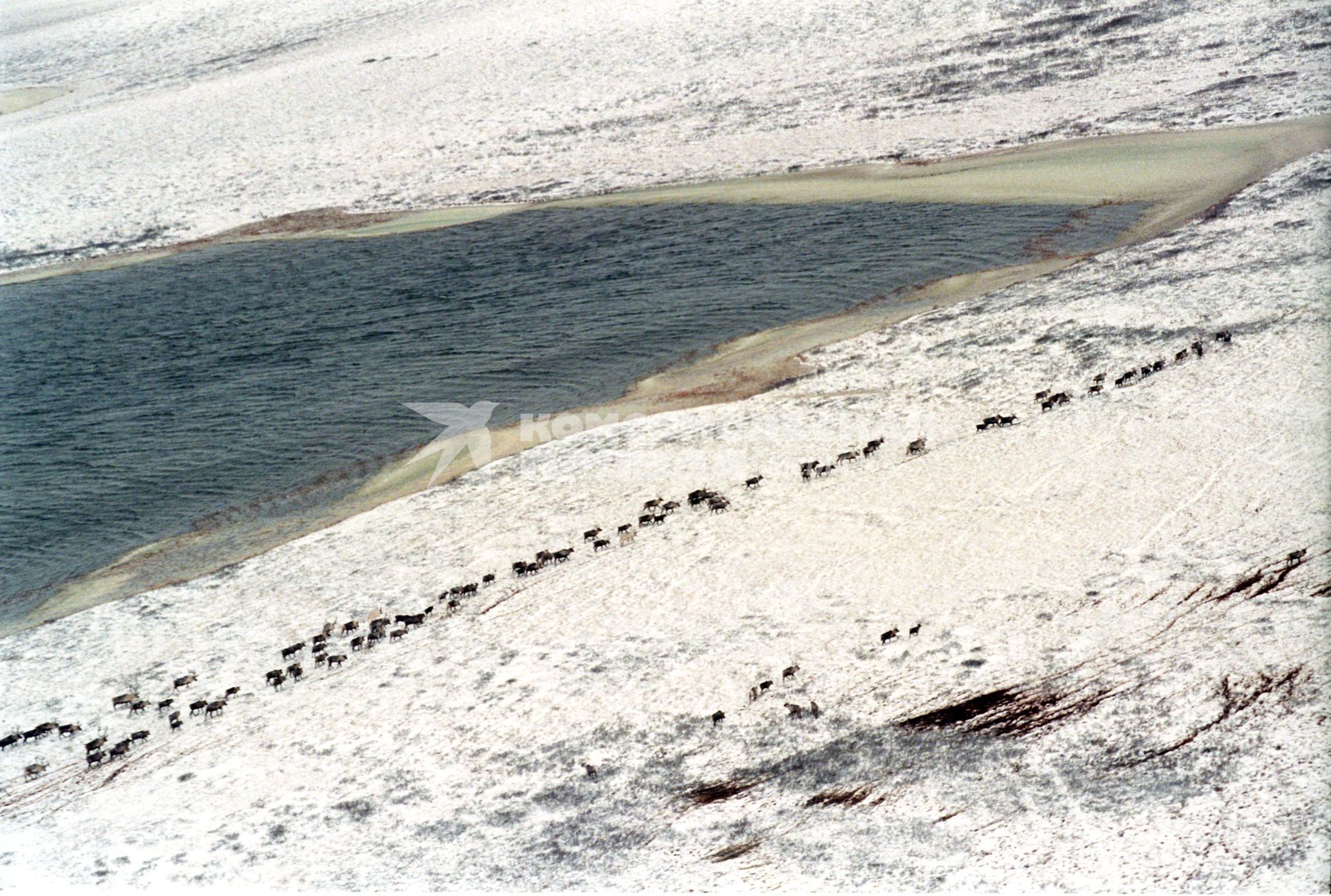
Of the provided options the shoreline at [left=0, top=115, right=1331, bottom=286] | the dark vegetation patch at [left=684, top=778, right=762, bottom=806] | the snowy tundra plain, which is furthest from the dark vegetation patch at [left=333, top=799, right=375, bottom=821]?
the shoreline at [left=0, top=115, right=1331, bottom=286]

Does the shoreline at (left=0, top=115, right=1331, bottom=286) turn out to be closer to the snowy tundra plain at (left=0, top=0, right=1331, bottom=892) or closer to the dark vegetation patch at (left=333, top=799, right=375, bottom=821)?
the snowy tundra plain at (left=0, top=0, right=1331, bottom=892)

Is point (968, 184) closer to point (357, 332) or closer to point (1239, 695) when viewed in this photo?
point (357, 332)

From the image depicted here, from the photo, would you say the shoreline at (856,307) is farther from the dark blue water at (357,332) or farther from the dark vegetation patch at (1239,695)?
the dark vegetation patch at (1239,695)

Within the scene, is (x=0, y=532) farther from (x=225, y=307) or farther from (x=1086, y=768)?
(x=1086, y=768)

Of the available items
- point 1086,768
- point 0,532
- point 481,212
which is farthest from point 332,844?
point 481,212

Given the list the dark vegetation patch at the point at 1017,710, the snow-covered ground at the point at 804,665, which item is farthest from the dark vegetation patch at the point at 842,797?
the dark vegetation patch at the point at 1017,710

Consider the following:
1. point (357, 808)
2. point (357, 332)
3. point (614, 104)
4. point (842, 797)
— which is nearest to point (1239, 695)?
point (842, 797)
